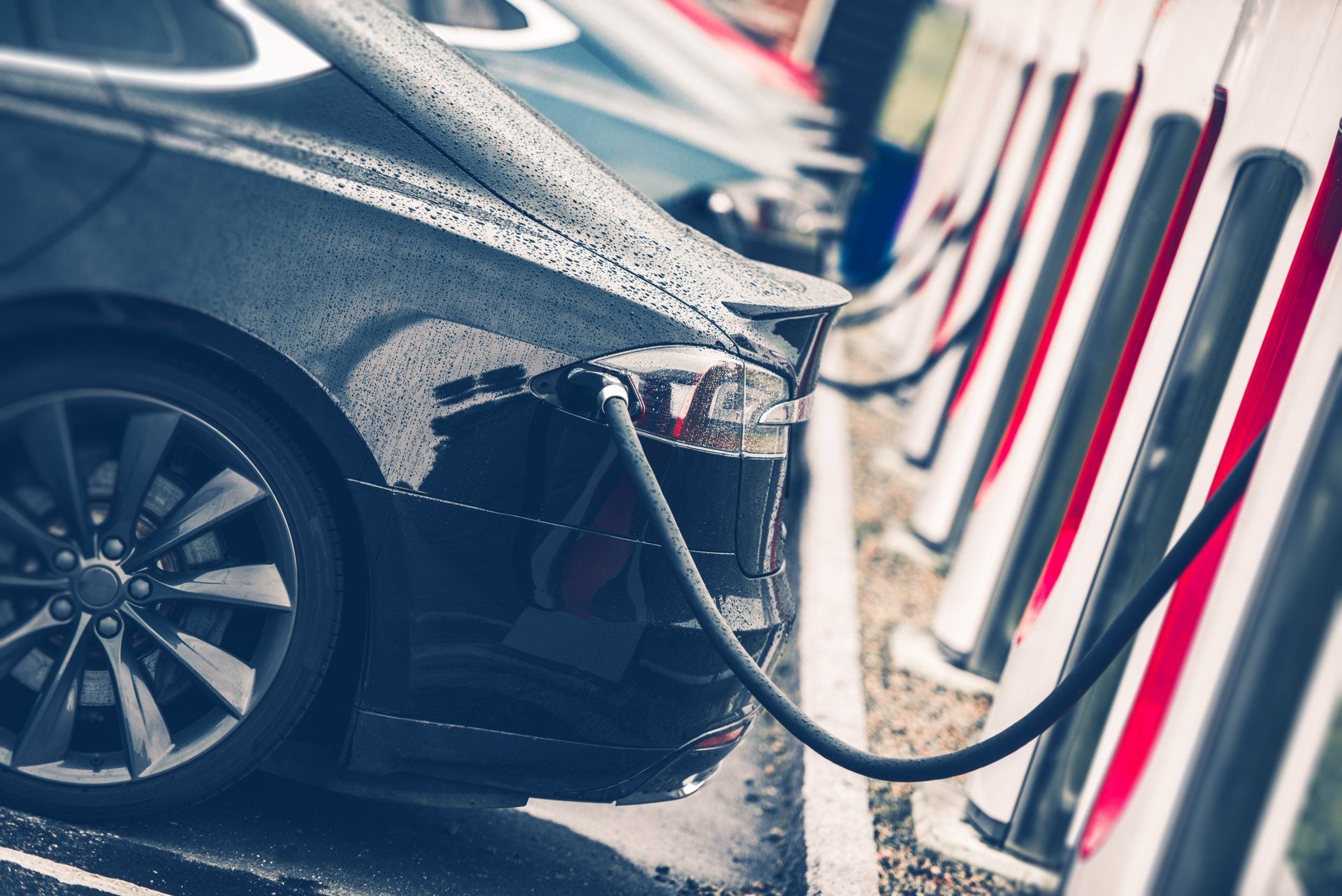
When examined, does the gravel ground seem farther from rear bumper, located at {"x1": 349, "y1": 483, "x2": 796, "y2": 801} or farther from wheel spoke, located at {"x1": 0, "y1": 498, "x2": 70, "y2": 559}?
wheel spoke, located at {"x1": 0, "y1": 498, "x2": 70, "y2": 559}

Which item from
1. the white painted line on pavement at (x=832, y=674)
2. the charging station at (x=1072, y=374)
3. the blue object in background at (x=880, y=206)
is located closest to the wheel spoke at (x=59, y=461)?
the white painted line on pavement at (x=832, y=674)

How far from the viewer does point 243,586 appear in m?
2.46

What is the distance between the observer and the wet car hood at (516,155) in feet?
7.94

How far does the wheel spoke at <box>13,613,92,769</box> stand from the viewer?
2.44 meters

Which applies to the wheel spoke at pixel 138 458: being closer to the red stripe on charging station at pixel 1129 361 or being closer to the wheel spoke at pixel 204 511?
the wheel spoke at pixel 204 511

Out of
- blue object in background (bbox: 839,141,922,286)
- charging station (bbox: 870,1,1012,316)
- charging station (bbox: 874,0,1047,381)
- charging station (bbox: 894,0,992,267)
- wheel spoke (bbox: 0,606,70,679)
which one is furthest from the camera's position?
blue object in background (bbox: 839,141,922,286)

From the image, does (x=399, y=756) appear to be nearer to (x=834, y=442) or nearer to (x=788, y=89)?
(x=834, y=442)

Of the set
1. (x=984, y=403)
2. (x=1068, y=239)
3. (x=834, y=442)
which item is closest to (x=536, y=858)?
(x=984, y=403)

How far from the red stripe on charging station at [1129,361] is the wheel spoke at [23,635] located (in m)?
2.44

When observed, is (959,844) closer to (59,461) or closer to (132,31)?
(59,461)

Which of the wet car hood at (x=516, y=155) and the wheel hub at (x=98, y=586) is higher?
the wet car hood at (x=516, y=155)

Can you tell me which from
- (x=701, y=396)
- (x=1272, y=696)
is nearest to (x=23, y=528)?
(x=701, y=396)

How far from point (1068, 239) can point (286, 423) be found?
383 cm

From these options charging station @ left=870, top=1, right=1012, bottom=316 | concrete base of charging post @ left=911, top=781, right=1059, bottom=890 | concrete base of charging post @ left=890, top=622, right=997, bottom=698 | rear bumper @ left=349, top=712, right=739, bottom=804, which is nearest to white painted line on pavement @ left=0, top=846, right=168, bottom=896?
rear bumper @ left=349, top=712, right=739, bottom=804
